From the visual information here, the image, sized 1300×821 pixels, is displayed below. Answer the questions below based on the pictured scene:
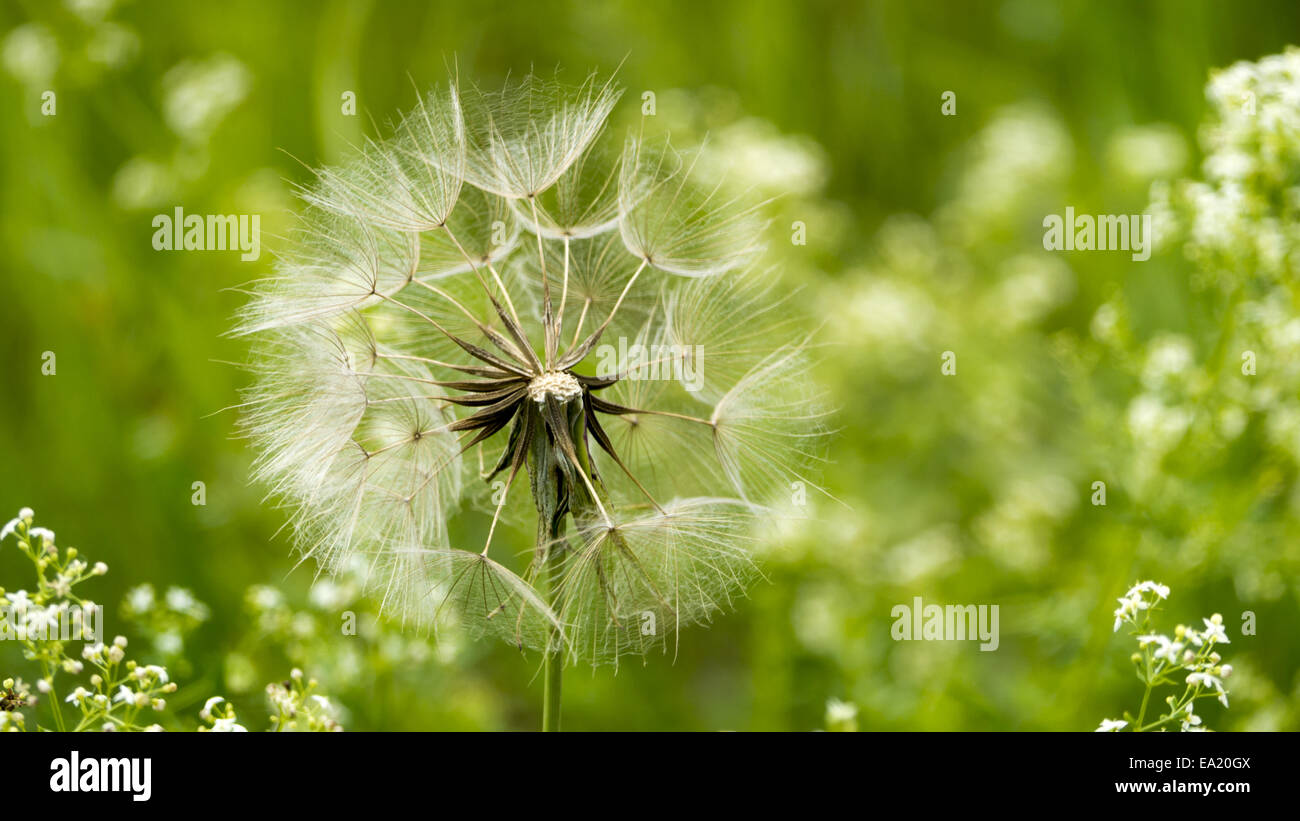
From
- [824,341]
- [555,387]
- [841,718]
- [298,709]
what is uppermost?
[824,341]

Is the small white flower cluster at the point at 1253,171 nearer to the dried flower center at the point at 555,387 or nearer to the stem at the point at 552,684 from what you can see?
the dried flower center at the point at 555,387

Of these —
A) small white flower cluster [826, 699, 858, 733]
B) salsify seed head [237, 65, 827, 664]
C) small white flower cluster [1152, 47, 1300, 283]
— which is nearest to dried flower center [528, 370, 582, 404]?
salsify seed head [237, 65, 827, 664]

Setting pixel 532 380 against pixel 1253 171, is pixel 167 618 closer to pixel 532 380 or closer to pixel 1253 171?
pixel 532 380

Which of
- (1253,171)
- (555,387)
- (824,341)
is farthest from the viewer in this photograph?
(824,341)

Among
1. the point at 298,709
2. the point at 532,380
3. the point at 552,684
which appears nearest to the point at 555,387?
the point at 532,380

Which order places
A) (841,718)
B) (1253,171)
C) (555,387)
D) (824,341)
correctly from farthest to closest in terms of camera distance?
(824,341) < (1253,171) < (841,718) < (555,387)

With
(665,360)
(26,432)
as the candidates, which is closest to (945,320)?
(665,360)

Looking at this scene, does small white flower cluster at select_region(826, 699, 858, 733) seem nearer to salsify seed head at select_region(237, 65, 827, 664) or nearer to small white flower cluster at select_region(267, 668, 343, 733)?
salsify seed head at select_region(237, 65, 827, 664)

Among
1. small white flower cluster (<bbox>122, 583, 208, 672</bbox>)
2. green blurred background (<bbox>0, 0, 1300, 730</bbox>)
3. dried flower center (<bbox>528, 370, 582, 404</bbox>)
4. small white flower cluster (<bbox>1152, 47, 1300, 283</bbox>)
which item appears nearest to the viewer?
dried flower center (<bbox>528, 370, 582, 404</bbox>)
